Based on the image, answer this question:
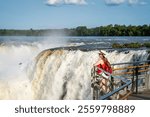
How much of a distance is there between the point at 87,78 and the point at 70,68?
109 centimetres

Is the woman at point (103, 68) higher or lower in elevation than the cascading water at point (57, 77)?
higher

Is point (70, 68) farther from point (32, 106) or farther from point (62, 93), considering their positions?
point (32, 106)

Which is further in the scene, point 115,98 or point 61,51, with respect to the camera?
point 61,51

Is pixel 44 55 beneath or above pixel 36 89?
above

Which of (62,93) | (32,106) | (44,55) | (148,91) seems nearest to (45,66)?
(44,55)

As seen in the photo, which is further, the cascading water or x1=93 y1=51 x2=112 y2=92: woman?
the cascading water

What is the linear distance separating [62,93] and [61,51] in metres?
2.54

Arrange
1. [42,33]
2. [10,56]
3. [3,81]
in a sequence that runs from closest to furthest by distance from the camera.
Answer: [3,81] → [10,56] → [42,33]

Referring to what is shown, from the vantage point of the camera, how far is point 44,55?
12.2 metres

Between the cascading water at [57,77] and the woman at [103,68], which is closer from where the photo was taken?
the woman at [103,68]

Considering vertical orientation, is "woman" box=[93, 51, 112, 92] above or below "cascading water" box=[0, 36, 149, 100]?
above

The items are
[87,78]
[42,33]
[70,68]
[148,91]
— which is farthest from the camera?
[42,33]

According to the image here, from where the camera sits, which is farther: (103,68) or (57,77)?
(57,77)

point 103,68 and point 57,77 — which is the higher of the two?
point 103,68
